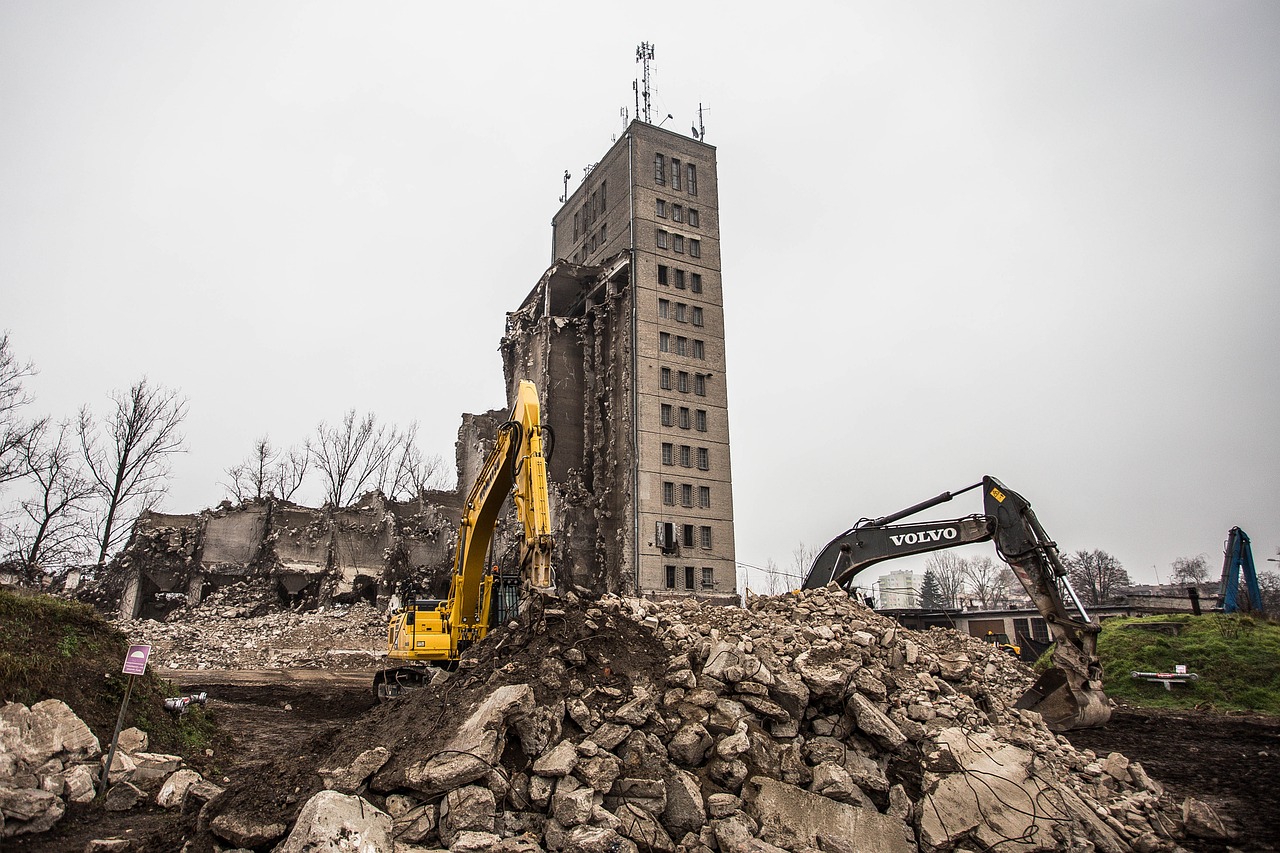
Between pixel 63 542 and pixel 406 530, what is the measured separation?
18.5 meters

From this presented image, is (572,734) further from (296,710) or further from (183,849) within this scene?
(296,710)

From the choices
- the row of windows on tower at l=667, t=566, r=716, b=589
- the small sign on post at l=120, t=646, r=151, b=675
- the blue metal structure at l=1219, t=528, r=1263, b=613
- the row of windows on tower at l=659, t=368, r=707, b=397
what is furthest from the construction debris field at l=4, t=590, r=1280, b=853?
the row of windows on tower at l=659, t=368, r=707, b=397

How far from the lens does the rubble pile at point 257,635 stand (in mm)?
32188

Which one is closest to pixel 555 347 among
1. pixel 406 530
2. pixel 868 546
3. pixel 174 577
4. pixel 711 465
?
pixel 711 465

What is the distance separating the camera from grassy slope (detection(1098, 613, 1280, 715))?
20.8 m

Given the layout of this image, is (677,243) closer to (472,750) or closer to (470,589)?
(470,589)

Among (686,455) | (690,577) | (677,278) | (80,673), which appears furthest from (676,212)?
(80,673)

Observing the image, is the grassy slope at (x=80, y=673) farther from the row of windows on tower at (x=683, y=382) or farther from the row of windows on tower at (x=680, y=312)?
the row of windows on tower at (x=680, y=312)

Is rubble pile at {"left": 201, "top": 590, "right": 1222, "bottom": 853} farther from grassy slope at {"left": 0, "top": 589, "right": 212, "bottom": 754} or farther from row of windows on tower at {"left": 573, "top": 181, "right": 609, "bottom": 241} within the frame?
row of windows on tower at {"left": 573, "top": 181, "right": 609, "bottom": 241}

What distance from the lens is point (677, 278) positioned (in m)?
43.1

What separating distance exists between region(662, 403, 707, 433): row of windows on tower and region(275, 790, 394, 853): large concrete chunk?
32986 millimetres

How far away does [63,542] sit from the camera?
2939cm

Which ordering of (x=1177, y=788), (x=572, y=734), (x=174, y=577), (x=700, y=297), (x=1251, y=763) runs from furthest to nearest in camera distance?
1. (x=700, y=297)
2. (x=174, y=577)
3. (x=1251, y=763)
4. (x=1177, y=788)
5. (x=572, y=734)

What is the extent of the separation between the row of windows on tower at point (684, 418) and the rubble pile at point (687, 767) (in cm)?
2898
